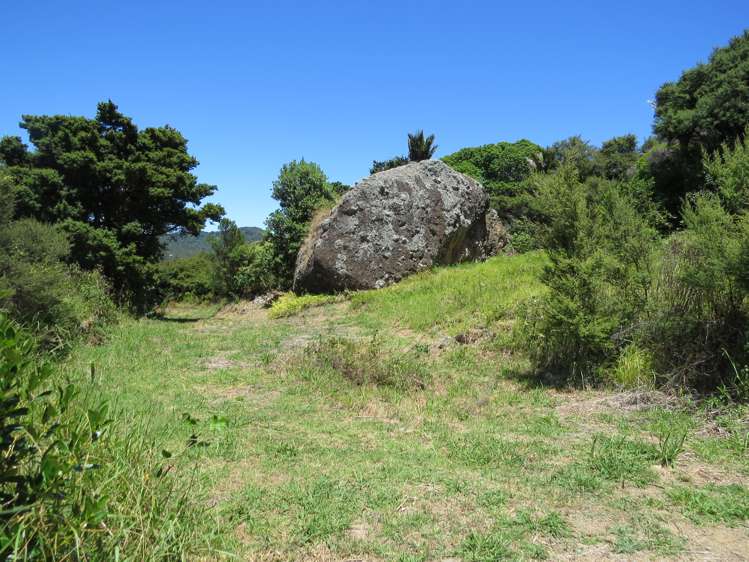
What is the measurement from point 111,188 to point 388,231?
785 centimetres

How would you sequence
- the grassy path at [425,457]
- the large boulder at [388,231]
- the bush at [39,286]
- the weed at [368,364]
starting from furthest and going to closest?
the large boulder at [388,231] → the bush at [39,286] → the weed at [368,364] → the grassy path at [425,457]

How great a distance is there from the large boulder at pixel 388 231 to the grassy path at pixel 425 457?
6.59 metres

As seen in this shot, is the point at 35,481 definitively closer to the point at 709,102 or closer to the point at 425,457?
the point at 425,457

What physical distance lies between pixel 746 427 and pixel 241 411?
4.83 metres

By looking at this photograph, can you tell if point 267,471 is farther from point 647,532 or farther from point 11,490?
point 647,532

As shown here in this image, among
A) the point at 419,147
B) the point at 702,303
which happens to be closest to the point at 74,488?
the point at 702,303

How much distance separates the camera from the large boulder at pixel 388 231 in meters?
15.1

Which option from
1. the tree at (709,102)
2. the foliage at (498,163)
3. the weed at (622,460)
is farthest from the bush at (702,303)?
the foliage at (498,163)

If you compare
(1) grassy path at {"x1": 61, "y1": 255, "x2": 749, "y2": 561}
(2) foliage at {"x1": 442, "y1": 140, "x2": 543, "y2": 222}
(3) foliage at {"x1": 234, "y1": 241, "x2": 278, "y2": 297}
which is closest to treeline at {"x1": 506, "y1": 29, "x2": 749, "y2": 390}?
(1) grassy path at {"x1": 61, "y1": 255, "x2": 749, "y2": 561}

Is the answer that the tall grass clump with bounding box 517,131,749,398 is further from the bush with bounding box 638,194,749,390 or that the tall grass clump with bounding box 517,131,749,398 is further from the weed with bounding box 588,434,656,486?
the weed with bounding box 588,434,656,486

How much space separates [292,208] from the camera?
19328mm

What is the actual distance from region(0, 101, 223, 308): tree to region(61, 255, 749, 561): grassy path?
21.1ft

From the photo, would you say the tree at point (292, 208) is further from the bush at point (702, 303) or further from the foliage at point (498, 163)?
the foliage at point (498, 163)

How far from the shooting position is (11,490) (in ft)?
6.97
